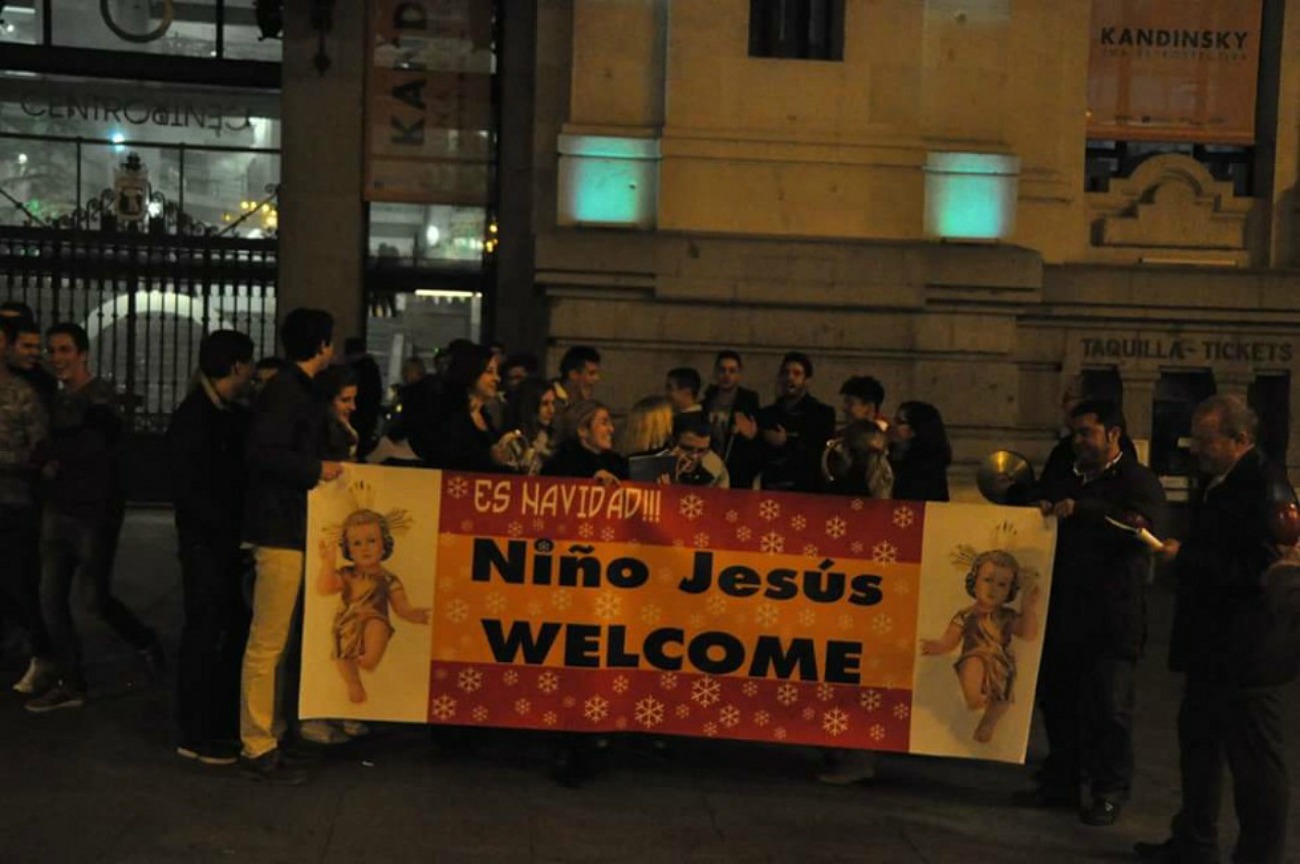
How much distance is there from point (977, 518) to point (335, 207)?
9.45 metres

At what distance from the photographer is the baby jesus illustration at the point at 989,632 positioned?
7.66 metres

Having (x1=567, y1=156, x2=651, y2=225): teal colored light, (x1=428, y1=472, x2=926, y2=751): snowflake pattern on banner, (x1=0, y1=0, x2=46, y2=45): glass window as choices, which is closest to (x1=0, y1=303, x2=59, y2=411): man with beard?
(x1=428, y1=472, x2=926, y2=751): snowflake pattern on banner

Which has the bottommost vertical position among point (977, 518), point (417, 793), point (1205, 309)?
point (417, 793)

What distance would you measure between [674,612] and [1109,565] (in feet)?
6.05

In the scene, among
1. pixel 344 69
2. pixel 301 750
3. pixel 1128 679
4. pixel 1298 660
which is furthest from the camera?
pixel 344 69

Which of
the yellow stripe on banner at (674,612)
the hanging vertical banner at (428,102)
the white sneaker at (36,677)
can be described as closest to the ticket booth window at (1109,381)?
the yellow stripe on banner at (674,612)

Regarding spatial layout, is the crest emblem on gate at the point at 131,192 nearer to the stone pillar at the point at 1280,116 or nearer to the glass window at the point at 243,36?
the glass window at the point at 243,36

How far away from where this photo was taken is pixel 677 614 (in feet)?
25.2

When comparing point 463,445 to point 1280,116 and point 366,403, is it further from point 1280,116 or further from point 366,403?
point 1280,116

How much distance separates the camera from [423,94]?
627 inches

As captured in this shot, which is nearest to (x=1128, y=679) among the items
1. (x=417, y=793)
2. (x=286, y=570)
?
(x=417, y=793)

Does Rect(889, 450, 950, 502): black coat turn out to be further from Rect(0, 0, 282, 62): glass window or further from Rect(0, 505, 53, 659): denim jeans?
Rect(0, 0, 282, 62): glass window

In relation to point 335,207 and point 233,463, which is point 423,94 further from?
point 233,463

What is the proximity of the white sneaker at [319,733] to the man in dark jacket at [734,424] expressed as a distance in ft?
8.92
